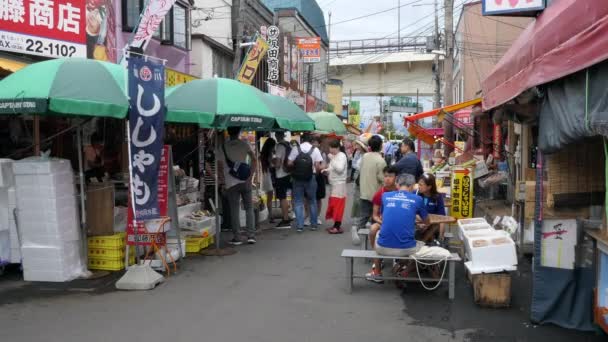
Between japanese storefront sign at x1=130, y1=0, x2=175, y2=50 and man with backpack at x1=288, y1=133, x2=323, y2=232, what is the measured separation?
352 centimetres

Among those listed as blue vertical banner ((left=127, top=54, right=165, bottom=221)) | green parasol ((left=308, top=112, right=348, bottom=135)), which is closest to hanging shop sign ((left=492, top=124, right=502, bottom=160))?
green parasol ((left=308, top=112, right=348, bottom=135))

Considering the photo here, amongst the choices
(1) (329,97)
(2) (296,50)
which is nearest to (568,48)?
(2) (296,50)

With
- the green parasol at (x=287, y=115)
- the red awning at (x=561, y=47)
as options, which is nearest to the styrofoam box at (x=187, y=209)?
the green parasol at (x=287, y=115)

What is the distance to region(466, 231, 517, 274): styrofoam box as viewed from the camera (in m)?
6.18

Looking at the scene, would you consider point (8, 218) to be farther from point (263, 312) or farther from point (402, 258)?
point (402, 258)

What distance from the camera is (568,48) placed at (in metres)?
4.49

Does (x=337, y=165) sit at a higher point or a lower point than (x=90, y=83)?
lower

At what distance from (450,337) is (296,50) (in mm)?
25916

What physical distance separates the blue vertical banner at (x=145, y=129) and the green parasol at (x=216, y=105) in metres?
0.62

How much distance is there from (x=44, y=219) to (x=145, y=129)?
1675mm

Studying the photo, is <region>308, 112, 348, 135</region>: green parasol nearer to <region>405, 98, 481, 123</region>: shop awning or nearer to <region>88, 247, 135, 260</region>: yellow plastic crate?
<region>405, 98, 481, 123</region>: shop awning

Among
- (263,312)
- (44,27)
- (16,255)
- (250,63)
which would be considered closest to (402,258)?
(263,312)

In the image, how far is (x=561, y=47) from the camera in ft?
15.3

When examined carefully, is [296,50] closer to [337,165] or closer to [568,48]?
[337,165]
